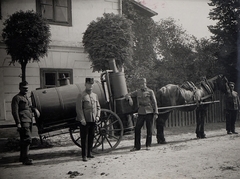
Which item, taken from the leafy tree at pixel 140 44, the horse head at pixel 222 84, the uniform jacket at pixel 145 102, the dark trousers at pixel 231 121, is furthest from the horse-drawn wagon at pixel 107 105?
the leafy tree at pixel 140 44

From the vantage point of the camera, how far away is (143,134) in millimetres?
9289

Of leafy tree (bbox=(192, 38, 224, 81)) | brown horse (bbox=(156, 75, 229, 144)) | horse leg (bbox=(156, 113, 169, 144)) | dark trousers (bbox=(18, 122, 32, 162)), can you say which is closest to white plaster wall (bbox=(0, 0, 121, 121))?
dark trousers (bbox=(18, 122, 32, 162))

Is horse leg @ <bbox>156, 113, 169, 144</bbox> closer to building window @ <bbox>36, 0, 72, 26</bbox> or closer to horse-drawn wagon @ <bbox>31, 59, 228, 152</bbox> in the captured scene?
horse-drawn wagon @ <bbox>31, 59, 228, 152</bbox>

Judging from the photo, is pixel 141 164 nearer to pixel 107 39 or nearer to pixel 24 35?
pixel 24 35

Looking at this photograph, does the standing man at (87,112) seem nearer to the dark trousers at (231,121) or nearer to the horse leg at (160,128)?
the horse leg at (160,128)

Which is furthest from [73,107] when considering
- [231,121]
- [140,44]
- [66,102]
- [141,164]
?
[140,44]

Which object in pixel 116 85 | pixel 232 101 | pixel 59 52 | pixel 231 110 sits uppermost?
pixel 59 52

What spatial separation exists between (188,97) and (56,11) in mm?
5625

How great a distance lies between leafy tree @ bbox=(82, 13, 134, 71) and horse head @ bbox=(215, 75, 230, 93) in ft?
11.1

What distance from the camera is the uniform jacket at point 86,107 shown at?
17.9ft

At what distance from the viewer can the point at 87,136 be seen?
5676 millimetres

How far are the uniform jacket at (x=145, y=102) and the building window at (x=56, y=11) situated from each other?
454cm

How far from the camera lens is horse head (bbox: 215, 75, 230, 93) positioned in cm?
865

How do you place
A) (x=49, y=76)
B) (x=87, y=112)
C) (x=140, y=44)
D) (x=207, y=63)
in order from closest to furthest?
(x=87, y=112), (x=49, y=76), (x=207, y=63), (x=140, y=44)
